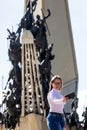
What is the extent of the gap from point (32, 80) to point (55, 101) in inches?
390

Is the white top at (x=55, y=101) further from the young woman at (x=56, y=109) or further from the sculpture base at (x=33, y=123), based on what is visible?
the sculpture base at (x=33, y=123)

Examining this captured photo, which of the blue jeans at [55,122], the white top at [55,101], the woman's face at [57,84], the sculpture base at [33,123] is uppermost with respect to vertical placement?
the woman's face at [57,84]

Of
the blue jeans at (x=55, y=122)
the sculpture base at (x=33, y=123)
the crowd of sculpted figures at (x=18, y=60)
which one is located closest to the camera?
the blue jeans at (x=55, y=122)

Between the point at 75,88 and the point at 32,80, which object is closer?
the point at 32,80

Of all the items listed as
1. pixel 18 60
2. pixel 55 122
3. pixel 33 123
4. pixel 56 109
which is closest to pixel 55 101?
pixel 56 109

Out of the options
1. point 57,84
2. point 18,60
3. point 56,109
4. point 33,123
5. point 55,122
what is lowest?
point 33,123

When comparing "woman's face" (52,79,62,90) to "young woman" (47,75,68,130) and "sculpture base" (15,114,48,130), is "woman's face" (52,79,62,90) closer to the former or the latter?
"young woman" (47,75,68,130)

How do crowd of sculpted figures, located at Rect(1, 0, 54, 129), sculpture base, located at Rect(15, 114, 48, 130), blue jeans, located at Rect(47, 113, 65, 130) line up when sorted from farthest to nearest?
1. crowd of sculpted figures, located at Rect(1, 0, 54, 129)
2. sculpture base, located at Rect(15, 114, 48, 130)
3. blue jeans, located at Rect(47, 113, 65, 130)

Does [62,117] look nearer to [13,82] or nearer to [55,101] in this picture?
[55,101]

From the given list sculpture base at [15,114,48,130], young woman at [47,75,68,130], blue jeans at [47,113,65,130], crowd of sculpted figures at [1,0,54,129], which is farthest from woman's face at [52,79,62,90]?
crowd of sculpted figures at [1,0,54,129]

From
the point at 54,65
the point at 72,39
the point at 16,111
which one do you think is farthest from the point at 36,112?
the point at 72,39

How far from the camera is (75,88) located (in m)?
19.6

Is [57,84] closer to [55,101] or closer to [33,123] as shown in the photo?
[55,101]

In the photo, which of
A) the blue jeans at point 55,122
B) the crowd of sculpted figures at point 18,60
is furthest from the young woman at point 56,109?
the crowd of sculpted figures at point 18,60
